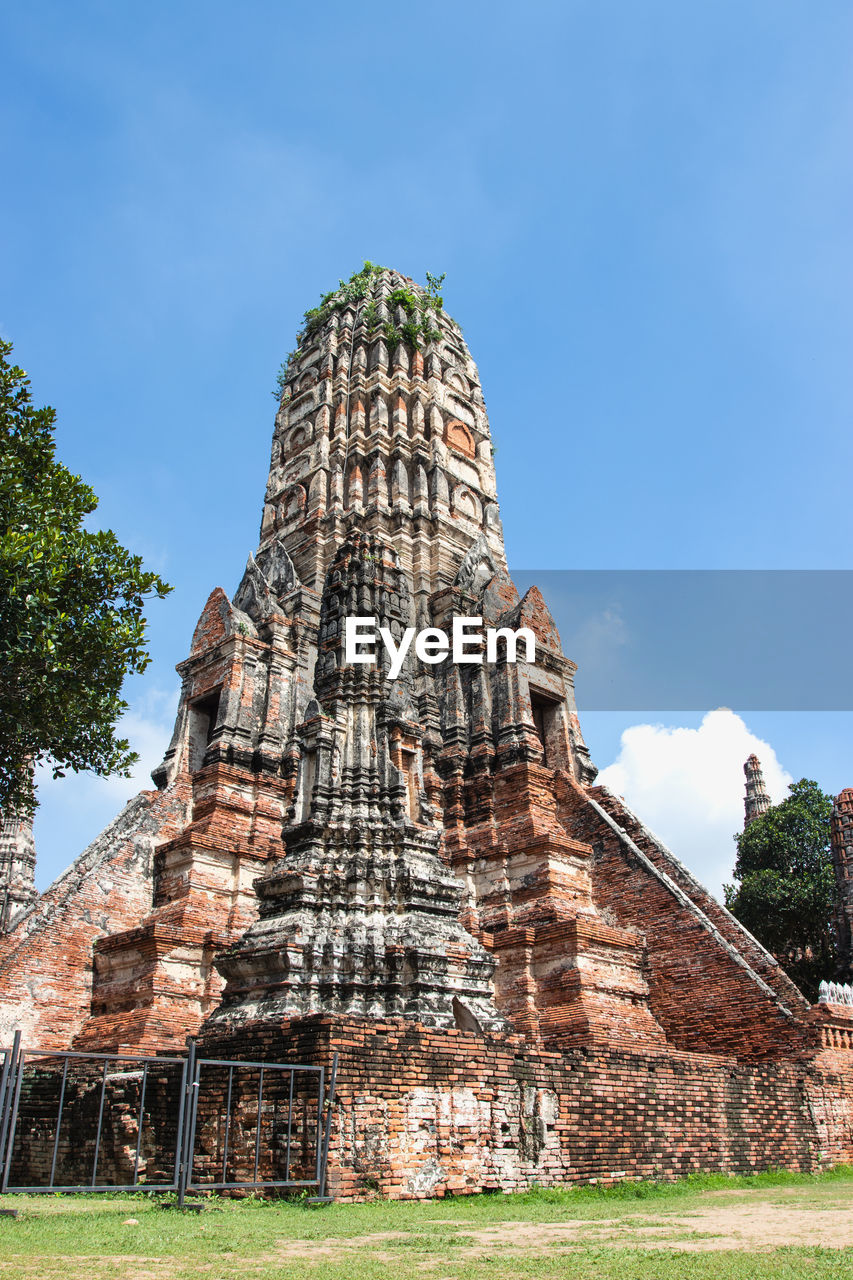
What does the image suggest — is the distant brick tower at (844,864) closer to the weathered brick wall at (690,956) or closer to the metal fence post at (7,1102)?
the weathered brick wall at (690,956)

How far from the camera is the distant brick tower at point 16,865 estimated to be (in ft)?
91.1

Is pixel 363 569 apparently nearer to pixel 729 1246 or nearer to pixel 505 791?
pixel 505 791

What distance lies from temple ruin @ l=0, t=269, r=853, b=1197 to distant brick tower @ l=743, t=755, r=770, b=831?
69.2 feet

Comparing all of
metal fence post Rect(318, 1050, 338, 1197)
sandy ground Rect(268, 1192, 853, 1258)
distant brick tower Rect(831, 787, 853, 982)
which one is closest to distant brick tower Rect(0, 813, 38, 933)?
distant brick tower Rect(831, 787, 853, 982)

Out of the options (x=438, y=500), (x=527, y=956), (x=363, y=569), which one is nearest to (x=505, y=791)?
(x=527, y=956)

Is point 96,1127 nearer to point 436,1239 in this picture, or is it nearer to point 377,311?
point 436,1239

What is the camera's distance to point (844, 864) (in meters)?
22.0

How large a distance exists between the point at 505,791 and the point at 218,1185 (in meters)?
10.8

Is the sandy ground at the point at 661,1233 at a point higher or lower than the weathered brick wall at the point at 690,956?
lower

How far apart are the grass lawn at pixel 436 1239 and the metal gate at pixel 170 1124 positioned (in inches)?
12.0

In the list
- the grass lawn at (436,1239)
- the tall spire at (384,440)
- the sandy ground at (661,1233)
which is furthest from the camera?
the tall spire at (384,440)

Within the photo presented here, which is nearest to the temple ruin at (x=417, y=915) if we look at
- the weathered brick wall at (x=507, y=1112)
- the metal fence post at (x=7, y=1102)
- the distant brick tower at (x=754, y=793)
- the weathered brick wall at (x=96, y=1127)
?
the weathered brick wall at (x=507, y=1112)

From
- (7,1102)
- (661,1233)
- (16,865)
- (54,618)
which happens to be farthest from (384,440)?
(661,1233)

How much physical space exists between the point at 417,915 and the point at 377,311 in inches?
898
